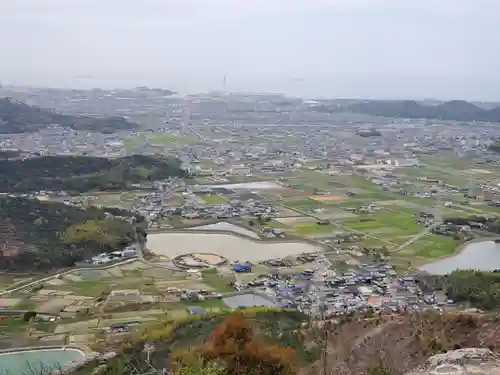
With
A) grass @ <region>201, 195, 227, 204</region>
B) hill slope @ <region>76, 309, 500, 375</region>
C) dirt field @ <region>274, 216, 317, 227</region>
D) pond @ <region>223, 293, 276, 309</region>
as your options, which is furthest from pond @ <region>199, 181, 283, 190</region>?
hill slope @ <region>76, 309, 500, 375</region>

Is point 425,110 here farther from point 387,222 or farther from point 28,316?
point 28,316

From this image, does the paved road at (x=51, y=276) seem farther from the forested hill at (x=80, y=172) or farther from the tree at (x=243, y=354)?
the forested hill at (x=80, y=172)

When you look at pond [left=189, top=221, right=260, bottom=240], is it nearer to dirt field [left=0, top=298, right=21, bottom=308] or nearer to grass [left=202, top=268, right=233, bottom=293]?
grass [left=202, top=268, right=233, bottom=293]

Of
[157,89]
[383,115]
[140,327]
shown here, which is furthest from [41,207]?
[157,89]

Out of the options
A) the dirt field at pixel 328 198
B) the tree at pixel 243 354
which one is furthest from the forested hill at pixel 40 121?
the tree at pixel 243 354

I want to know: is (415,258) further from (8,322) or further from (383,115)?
(383,115)

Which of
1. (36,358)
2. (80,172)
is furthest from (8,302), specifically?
(80,172)

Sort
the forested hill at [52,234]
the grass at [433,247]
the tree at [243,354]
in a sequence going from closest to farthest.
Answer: the tree at [243,354] → the forested hill at [52,234] → the grass at [433,247]
